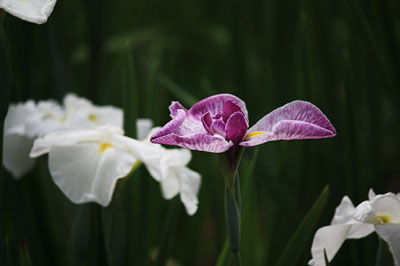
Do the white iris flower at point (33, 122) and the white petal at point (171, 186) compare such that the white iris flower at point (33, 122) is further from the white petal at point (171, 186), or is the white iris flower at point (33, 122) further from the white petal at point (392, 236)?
the white petal at point (392, 236)

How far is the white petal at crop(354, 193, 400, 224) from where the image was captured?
0.53m

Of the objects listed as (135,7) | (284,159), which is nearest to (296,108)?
(284,159)

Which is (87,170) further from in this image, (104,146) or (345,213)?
(345,213)

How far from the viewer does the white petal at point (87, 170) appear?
65 cm

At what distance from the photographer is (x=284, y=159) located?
103 cm

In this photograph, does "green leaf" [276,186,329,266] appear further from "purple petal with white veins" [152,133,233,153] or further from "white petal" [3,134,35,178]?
"white petal" [3,134,35,178]

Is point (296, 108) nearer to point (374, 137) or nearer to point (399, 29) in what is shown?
point (374, 137)

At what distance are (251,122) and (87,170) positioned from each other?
56 cm

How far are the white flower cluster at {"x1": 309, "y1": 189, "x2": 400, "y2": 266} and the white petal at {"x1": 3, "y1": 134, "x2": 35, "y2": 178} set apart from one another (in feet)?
1.54

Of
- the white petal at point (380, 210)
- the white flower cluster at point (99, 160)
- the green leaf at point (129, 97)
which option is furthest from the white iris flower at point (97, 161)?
the white petal at point (380, 210)

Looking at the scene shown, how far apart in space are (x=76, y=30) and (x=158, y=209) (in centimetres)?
65

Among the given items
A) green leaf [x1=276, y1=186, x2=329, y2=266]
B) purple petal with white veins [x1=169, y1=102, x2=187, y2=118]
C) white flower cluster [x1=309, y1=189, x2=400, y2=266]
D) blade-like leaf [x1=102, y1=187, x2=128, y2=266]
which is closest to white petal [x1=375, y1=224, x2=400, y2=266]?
white flower cluster [x1=309, y1=189, x2=400, y2=266]

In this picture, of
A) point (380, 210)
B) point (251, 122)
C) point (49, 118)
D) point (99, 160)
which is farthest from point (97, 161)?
point (251, 122)

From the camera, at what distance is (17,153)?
33.2 inches
